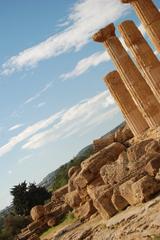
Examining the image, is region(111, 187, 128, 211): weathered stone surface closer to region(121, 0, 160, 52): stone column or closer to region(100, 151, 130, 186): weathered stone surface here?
region(100, 151, 130, 186): weathered stone surface

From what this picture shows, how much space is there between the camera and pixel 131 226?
13.5 metres

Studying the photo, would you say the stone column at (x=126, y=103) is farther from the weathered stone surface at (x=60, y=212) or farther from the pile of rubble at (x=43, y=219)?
the pile of rubble at (x=43, y=219)

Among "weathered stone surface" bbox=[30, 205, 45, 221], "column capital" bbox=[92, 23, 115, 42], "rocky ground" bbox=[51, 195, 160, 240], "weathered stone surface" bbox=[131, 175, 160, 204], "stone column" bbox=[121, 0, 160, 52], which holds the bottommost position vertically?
"rocky ground" bbox=[51, 195, 160, 240]

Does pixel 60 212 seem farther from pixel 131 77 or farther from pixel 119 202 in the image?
pixel 119 202

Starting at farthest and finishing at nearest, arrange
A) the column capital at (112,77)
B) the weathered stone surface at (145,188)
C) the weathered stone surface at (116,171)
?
the column capital at (112,77) → the weathered stone surface at (116,171) → the weathered stone surface at (145,188)

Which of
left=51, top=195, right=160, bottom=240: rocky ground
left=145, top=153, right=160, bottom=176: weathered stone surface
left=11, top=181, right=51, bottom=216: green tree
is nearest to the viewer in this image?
left=51, top=195, right=160, bottom=240: rocky ground

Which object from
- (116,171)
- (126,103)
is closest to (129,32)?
(126,103)

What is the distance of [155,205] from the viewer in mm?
13656

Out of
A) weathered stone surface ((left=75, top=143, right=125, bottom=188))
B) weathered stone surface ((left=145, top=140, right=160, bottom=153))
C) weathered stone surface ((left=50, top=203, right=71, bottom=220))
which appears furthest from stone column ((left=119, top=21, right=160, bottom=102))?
weathered stone surface ((left=50, top=203, right=71, bottom=220))

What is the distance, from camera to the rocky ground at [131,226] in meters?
12.4

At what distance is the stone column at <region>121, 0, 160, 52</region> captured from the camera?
26922 millimetres

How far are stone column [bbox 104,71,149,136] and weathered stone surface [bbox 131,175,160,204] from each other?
14.2m

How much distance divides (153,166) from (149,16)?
46.9 ft

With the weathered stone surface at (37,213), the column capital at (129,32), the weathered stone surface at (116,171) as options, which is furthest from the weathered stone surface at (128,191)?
the weathered stone surface at (37,213)
